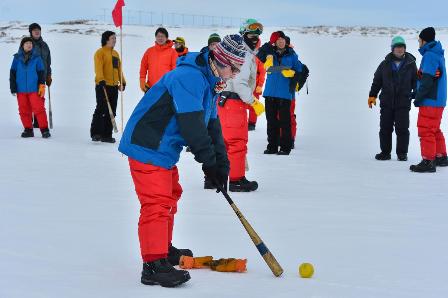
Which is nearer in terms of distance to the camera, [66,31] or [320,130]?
[320,130]

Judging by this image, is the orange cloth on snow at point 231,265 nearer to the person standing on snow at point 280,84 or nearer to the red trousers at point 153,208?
the red trousers at point 153,208

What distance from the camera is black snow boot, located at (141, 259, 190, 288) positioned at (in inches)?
156

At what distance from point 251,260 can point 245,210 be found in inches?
65.8

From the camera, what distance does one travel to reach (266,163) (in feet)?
31.4

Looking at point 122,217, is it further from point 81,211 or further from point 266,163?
point 266,163

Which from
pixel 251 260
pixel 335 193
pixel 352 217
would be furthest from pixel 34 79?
pixel 251 260

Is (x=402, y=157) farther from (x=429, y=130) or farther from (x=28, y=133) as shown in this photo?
(x=28, y=133)

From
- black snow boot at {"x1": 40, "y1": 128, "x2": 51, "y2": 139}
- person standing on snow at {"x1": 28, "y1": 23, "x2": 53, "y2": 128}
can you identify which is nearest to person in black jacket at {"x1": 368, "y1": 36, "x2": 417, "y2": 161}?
black snow boot at {"x1": 40, "y1": 128, "x2": 51, "y2": 139}

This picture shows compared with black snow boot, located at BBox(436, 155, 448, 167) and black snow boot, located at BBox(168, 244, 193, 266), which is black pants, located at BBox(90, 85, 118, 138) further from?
black snow boot, located at BBox(168, 244, 193, 266)

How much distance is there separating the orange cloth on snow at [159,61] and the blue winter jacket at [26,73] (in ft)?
7.16

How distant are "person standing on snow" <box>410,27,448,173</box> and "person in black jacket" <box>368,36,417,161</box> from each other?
828mm

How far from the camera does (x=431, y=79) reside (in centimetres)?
890

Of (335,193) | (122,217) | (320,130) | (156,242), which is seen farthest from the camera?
(320,130)

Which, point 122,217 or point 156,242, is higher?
point 156,242
